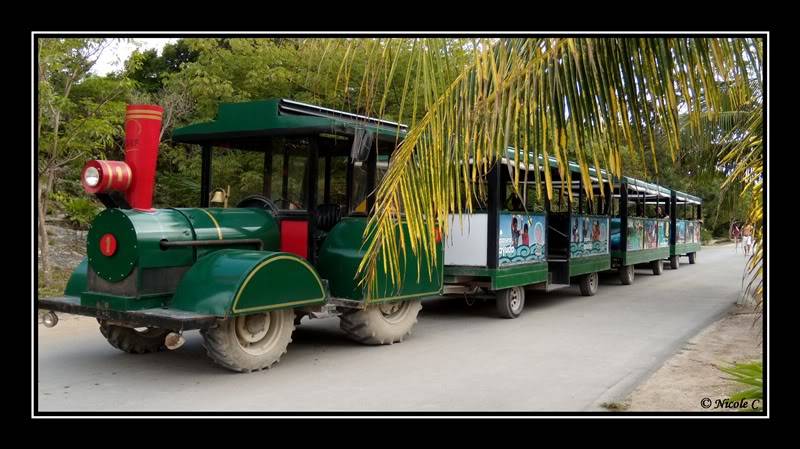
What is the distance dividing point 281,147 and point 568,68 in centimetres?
473

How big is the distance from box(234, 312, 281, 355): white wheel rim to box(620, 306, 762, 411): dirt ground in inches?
127

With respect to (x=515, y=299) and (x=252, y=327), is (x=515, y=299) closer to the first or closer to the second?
(x=515, y=299)

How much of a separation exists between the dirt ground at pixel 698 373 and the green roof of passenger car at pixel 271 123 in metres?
3.51

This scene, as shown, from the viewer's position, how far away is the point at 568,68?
3.69 meters

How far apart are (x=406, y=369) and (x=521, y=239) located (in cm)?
454

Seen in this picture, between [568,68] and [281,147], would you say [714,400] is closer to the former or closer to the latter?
[568,68]

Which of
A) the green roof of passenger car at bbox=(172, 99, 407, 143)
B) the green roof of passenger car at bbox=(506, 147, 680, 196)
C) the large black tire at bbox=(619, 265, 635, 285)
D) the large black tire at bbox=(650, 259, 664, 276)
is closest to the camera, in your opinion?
the green roof of passenger car at bbox=(172, 99, 407, 143)

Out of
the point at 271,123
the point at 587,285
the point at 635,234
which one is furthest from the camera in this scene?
the point at 635,234

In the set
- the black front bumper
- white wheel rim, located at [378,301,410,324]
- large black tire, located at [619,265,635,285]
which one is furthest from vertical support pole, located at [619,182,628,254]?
the black front bumper

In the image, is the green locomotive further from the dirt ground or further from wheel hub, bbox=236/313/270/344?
the dirt ground

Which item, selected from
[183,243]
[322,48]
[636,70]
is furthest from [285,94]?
[636,70]

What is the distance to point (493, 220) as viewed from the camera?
10289 millimetres

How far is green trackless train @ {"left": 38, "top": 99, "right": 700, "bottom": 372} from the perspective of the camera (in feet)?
20.7

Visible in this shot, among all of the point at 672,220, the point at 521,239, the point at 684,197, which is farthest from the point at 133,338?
the point at 684,197
